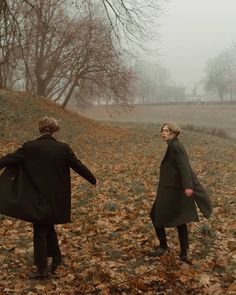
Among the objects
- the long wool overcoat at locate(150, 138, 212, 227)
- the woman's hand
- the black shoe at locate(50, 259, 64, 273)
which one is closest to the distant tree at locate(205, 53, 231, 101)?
the long wool overcoat at locate(150, 138, 212, 227)

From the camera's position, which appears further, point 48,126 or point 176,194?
point 176,194

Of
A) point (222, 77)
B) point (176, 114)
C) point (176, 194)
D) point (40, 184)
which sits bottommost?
point (176, 114)

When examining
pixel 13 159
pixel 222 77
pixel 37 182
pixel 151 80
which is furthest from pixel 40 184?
pixel 151 80

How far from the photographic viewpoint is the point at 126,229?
304 inches

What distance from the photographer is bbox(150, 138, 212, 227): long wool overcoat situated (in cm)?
586

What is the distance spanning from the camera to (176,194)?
5.93 meters

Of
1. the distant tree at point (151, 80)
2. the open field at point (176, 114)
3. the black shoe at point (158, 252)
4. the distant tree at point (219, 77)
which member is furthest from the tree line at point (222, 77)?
the black shoe at point (158, 252)

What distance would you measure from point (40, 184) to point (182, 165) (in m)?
1.85

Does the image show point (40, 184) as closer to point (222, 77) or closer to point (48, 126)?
point (48, 126)

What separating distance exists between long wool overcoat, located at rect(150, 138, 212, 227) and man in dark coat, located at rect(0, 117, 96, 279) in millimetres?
1204

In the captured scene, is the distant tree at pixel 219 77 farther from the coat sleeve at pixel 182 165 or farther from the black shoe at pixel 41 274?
the black shoe at pixel 41 274

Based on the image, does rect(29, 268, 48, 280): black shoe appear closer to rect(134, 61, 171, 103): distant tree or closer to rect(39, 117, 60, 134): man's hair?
rect(39, 117, 60, 134): man's hair

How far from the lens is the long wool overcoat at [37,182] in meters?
5.16

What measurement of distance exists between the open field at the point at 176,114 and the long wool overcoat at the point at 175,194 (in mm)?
58616
